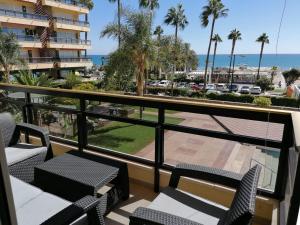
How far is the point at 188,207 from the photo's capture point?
177 centimetres

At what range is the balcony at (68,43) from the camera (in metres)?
26.2

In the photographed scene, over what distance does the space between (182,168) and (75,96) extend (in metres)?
1.74

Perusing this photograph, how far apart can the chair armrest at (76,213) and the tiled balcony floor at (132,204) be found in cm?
57

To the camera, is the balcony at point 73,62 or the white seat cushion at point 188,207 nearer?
the white seat cushion at point 188,207

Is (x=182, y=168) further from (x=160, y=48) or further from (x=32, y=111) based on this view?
(x=160, y=48)

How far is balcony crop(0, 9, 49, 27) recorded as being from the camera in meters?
21.3

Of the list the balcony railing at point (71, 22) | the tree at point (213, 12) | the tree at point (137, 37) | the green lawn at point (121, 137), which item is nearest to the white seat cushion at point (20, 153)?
the green lawn at point (121, 137)

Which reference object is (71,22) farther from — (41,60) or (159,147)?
(159,147)

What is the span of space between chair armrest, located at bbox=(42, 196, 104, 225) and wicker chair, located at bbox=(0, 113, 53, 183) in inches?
44.1

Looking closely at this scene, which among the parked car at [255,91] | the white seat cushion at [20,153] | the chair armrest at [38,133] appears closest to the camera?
the white seat cushion at [20,153]

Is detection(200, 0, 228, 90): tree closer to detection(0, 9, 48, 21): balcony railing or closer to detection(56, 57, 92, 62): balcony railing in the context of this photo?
detection(56, 57, 92, 62): balcony railing

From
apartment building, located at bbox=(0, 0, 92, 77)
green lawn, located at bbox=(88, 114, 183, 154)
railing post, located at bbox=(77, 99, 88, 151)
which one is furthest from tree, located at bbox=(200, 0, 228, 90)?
railing post, located at bbox=(77, 99, 88, 151)

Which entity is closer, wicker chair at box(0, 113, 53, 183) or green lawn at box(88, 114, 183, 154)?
wicker chair at box(0, 113, 53, 183)

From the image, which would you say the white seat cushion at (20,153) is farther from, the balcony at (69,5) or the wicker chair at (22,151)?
the balcony at (69,5)
